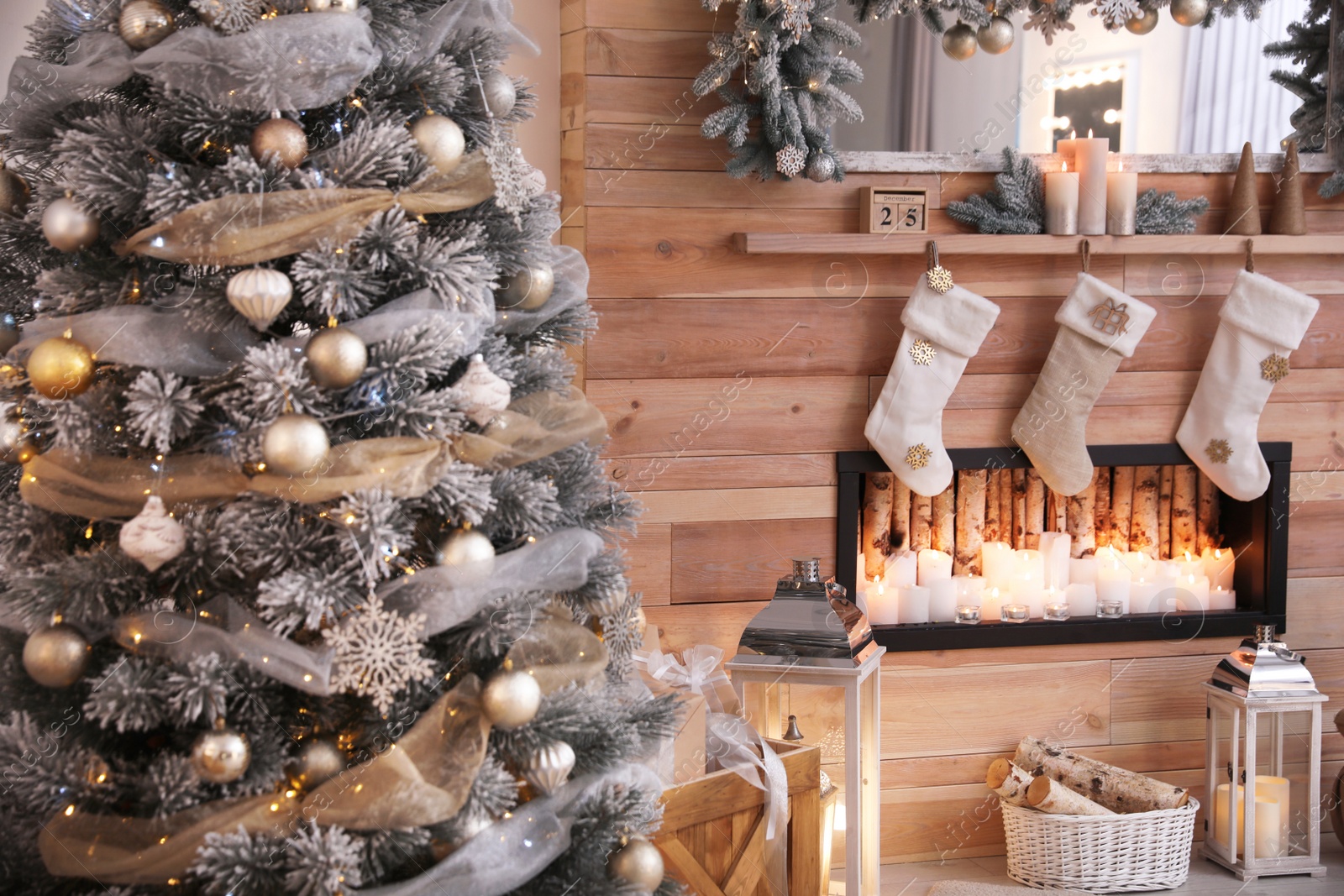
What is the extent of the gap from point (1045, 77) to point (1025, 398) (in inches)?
26.8

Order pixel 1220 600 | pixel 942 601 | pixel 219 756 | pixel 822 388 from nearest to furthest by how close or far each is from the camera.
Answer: pixel 219 756 < pixel 822 388 < pixel 942 601 < pixel 1220 600

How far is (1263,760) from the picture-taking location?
2424 millimetres

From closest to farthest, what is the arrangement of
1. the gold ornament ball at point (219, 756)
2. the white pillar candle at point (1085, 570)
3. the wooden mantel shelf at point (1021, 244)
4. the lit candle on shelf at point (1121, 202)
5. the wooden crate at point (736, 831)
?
the gold ornament ball at point (219, 756)
the wooden crate at point (736, 831)
the wooden mantel shelf at point (1021, 244)
the lit candle on shelf at point (1121, 202)
the white pillar candle at point (1085, 570)

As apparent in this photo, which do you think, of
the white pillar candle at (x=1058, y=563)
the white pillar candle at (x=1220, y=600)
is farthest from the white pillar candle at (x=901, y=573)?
the white pillar candle at (x=1220, y=600)

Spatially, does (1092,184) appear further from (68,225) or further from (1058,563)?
(68,225)

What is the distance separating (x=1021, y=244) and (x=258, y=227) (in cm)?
169

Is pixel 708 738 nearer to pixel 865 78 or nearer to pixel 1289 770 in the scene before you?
pixel 865 78

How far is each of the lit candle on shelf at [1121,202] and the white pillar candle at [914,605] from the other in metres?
0.84

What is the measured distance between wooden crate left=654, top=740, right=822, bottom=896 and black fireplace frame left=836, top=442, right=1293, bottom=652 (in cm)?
65

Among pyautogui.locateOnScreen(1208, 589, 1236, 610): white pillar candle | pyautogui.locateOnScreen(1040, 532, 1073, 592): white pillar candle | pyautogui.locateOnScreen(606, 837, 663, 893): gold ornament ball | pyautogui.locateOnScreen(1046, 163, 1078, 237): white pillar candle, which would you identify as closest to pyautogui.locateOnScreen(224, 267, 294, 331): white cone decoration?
pyautogui.locateOnScreen(606, 837, 663, 893): gold ornament ball

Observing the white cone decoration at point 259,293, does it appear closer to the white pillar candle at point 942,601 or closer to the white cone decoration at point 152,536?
the white cone decoration at point 152,536

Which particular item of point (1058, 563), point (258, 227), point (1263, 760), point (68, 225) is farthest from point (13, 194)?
point (1263, 760)

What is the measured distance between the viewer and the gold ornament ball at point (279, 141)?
946mm

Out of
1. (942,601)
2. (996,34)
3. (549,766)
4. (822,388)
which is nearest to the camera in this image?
(549,766)
